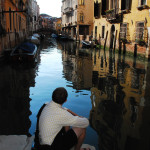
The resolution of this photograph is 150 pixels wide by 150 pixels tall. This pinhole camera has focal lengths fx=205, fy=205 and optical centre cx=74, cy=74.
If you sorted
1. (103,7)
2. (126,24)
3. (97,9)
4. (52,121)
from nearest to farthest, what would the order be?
(52,121), (126,24), (103,7), (97,9)

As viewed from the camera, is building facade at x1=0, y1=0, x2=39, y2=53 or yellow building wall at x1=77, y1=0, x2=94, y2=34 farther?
yellow building wall at x1=77, y1=0, x2=94, y2=34

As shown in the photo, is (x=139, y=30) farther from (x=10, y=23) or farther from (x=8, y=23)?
(x=10, y=23)

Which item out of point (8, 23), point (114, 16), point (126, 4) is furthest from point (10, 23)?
point (126, 4)

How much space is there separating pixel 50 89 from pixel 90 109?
2.29 m

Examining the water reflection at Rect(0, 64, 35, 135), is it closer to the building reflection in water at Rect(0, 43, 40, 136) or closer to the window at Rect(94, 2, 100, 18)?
the building reflection in water at Rect(0, 43, 40, 136)

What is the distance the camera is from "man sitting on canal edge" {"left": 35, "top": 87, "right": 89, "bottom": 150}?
2514 mm

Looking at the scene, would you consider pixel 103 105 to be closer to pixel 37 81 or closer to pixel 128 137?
pixel 128 137

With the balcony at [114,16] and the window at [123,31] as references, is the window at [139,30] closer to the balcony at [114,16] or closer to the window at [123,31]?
the window at [123,31]

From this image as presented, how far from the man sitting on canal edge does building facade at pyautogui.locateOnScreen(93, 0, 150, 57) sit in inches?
511

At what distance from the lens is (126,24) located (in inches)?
747

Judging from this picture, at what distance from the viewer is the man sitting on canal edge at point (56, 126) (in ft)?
8.25

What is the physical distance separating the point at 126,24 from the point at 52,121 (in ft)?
59.0

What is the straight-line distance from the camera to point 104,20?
2470 centimetres

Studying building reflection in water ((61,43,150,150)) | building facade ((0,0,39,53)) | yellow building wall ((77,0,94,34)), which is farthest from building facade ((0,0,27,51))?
yellow building wall ((77,0,94,34))
